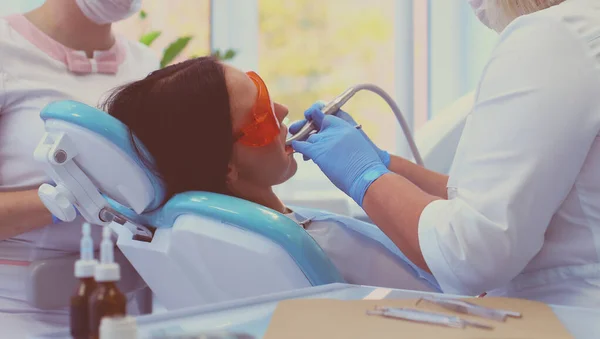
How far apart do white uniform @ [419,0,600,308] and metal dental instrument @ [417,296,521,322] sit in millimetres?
118

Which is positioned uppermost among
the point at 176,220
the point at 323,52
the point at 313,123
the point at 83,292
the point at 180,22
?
the point at 83,292

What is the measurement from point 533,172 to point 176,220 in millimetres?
763

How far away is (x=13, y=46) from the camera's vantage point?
1835 mm

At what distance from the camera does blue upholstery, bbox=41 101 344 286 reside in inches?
54.9

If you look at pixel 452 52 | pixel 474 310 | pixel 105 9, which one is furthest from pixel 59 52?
pixel 452 52

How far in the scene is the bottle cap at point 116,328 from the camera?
2.22ft

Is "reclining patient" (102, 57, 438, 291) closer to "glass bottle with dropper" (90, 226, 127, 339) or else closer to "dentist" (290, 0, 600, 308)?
"dentist" (290, 0, 600, 308)

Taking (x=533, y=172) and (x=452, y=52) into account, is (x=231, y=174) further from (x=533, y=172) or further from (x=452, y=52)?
(x=452, y=52)

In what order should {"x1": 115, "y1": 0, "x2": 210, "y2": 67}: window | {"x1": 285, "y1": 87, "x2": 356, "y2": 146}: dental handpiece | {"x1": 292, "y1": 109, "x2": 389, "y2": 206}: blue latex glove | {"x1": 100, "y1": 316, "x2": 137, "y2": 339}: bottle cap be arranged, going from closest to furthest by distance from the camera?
1. {"x1": 100, "y1": 316, "x2": 137, "y2": 339}: bottle cap
2. {"x1": 292, "y1": 109, "x2": 389, "y2": 206}: blue latex glove
3. {"x1": 285, "y1": 87, "x2": 356, "y2": 146}: dental handpiece
4. {"x1": 115, "y1": 0, "x2": 210, "y2": 67}: window

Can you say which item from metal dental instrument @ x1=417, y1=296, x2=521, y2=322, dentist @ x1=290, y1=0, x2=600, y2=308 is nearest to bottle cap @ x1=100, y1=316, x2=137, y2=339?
metal dental instrument @ x1=417, y1=296, x2=521, y2=322

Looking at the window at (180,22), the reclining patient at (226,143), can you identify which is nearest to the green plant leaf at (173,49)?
the window at (180,22)

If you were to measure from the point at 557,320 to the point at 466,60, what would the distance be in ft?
10.5

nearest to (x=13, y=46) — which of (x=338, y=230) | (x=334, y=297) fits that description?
(x=338, y=230)

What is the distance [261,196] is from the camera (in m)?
1.80
